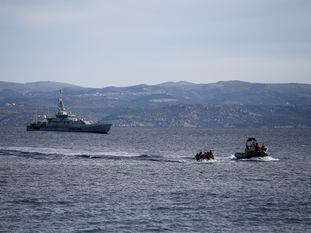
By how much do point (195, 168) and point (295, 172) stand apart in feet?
57.8

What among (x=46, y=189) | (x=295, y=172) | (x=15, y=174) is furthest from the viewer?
(x=295, y=172)

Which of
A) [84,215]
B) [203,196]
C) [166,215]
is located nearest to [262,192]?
[203,196]

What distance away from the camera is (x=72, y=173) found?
301ft

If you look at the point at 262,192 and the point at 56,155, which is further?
the point at 56,155

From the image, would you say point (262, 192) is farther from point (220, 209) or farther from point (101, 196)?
point (101, 196)

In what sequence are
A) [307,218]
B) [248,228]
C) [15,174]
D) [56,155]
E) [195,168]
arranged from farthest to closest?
[56,155] < [195,168] < [15,174] < [307,218] < [248,228]

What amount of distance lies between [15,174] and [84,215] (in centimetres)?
3600

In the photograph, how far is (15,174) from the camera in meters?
88.7

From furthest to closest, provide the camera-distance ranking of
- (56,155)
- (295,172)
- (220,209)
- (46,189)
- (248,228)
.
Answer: (56,155) < (295,172) < (46,189) < (220,209) < (248,228)

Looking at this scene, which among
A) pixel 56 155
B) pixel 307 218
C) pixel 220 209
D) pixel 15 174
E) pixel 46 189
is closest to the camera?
pixel 307 218

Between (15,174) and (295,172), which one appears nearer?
(15,174)

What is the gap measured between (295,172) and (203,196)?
3224cm

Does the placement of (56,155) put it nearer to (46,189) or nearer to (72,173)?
A: (72,173)

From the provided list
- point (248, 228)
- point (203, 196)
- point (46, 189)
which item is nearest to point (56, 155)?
point (46, 189)
